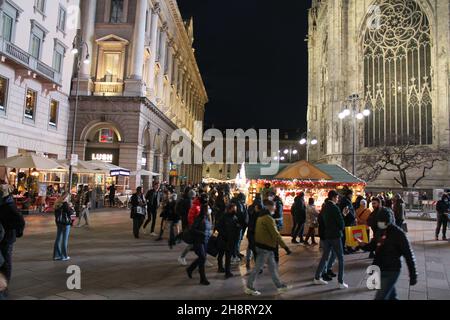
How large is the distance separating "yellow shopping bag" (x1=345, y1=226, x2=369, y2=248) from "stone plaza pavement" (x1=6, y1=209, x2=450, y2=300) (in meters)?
0.55

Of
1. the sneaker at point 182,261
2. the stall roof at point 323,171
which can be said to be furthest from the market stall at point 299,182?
the sneaker at point 182,261

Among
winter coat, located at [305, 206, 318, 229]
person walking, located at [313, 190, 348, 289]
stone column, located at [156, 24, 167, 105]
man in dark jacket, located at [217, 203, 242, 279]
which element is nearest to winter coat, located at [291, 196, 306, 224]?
winter coat, located at [305, 206, 318, 229]

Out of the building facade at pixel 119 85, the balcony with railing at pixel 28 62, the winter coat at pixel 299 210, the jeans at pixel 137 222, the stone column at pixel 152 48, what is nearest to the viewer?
the winter coat at pixel 299 210

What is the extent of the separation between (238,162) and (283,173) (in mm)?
71951

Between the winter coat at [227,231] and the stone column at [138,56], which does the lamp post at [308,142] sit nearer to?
the stone column at [138,56]

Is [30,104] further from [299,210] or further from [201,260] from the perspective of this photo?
[201,260]

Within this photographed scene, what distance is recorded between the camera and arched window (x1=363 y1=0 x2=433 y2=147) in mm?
38531

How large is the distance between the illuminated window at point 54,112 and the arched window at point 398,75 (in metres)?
36.0

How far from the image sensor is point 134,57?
91.3 feet

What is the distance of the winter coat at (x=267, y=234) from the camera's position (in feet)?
20.0

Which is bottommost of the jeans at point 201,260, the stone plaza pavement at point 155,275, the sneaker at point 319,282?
the stone plaza pavement at point 155,275

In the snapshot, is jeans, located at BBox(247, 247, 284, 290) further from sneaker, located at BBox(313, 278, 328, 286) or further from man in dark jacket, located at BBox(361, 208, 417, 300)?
man in dark jacket, located at BBox(361, 208, 417, 300)
